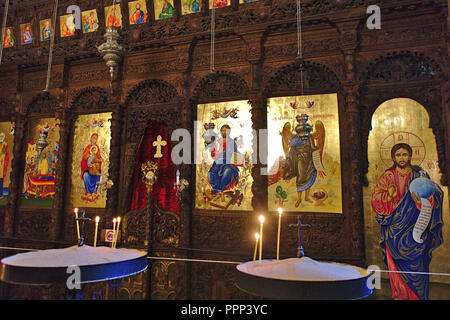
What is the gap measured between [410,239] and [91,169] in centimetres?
556

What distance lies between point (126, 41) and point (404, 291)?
242 inches

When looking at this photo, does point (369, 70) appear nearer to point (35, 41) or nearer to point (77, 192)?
point (77, 192)

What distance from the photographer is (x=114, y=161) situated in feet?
19.7

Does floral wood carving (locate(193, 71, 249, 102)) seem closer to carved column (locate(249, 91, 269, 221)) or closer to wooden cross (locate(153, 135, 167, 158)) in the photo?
carved column (locate(249, 91, 269, 221))

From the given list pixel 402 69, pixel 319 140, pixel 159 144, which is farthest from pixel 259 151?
pixel 402 69

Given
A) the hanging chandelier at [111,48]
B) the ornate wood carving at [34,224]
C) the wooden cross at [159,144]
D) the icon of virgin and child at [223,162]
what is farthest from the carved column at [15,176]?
the icon of virgin and child at [223,162]

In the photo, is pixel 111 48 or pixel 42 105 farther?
pixel 42 105

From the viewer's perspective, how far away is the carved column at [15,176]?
21.6 ft

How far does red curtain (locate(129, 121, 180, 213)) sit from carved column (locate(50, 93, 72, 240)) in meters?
1.46

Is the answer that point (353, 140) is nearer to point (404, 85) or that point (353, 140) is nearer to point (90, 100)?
point (404, 85)

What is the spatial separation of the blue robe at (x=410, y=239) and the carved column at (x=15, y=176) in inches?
270

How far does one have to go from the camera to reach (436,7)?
4.57 m

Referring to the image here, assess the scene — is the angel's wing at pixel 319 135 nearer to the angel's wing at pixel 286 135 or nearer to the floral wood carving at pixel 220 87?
the angel's wing at pixel 286 135

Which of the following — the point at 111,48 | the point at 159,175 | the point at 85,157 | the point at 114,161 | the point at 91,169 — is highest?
the point at 111,48
